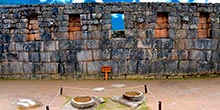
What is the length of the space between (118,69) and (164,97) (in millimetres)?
2089

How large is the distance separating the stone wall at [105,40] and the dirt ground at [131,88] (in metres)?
0.43

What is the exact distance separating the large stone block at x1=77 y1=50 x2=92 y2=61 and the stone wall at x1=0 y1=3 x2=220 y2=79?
0.09ft

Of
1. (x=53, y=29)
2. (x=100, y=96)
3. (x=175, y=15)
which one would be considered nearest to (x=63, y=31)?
(x=53, y=29)

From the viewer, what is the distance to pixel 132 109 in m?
6.05

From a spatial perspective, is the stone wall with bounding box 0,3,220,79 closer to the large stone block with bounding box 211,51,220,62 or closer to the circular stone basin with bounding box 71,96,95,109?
the large stone block with bounding box 211,51,220,62

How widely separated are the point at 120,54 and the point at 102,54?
507 mm

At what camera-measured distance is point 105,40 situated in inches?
339

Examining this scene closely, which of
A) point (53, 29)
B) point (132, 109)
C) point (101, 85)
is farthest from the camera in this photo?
point (53, 29)

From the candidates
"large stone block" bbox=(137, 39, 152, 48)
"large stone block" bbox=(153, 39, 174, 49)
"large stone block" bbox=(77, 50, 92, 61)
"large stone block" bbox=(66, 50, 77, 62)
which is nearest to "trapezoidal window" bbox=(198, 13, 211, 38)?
"large stone block" bbox=(153, 39, 174, 49)

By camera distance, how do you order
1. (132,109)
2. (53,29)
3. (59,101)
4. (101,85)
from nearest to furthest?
1. (132,109)
2. (59,101)
3. (101,85)
4. (53,29)

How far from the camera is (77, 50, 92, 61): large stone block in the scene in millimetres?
→ 8633

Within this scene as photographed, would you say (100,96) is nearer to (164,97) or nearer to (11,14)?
(164,97)

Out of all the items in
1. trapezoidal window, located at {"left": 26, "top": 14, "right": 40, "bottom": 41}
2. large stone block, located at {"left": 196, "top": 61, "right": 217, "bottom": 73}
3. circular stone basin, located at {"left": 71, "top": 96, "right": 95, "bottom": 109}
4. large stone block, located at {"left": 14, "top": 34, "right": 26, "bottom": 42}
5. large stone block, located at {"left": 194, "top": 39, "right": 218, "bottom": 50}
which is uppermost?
trapezoidal window, located at {"left": 26, "top": 14, "right": 40, "bottom": 41}

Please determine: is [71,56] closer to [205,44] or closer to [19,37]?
[19,37]
